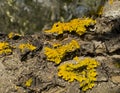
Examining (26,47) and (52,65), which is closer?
(52,65)

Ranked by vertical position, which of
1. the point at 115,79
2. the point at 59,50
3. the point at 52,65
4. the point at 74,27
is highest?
the point at 74,27

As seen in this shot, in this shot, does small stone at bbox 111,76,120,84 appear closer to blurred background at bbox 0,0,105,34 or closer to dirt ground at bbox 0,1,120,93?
dirt ground at bbox 0,1,120,93

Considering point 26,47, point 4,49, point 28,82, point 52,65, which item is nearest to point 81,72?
point 52,65

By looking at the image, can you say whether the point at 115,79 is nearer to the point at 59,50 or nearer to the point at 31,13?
the point at 59,50

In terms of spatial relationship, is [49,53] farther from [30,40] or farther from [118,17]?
[118,17]

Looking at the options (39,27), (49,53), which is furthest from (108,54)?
(39,27)

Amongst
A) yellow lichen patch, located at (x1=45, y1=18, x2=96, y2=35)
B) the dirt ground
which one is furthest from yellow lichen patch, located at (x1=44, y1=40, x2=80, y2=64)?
yellow lichen patch, located at (x1=45, y1=18, x2=96, y2=35)

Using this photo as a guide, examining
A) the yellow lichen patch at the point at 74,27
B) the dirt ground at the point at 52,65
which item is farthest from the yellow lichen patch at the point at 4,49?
the yellow lichen patch at the point at 74,27
